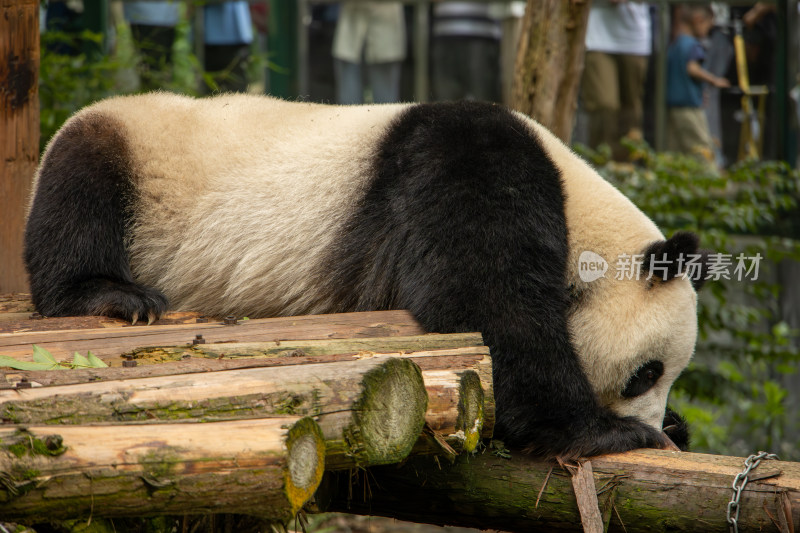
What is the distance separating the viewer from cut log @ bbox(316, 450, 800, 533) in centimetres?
252

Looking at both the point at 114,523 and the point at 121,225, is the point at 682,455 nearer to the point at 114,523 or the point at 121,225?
the point at 114,523

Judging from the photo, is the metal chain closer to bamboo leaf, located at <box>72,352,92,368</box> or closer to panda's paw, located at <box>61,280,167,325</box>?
bamboo leaf, located at <box>72,352,92,368</box>

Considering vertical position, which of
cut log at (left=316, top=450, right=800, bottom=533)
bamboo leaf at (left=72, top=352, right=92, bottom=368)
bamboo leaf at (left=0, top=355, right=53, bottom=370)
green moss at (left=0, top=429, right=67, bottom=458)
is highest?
green moss at (left=0, top=429, right=67, bottom=458)

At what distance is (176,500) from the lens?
1887 mm

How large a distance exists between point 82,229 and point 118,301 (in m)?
0.41

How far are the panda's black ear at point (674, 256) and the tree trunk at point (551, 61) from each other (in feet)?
5.30

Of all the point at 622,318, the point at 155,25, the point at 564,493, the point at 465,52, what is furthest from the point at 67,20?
the point at 564,493

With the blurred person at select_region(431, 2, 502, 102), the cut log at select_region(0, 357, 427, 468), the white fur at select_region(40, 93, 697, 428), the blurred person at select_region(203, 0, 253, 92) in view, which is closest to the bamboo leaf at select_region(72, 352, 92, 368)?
the cut log at select_region(0, 357, 427, 468)

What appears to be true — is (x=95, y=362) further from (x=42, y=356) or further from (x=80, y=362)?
(x=42, y=356)

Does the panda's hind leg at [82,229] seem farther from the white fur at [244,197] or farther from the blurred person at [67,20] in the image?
the blurred person at [67,20]

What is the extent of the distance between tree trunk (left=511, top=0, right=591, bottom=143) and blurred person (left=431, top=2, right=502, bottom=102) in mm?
3784

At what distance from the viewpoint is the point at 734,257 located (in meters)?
6.23

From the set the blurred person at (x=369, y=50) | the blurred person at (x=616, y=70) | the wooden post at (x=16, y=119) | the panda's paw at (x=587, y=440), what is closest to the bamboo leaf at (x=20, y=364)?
the panda's paw at (x=587, y=440)

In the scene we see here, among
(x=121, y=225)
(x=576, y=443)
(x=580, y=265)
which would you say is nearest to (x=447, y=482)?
(x=576, y=443)
